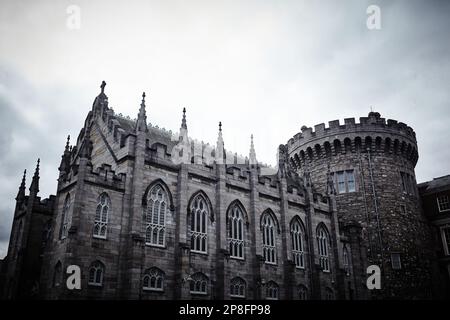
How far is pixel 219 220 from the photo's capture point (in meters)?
28.8

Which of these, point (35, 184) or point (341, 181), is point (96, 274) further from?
point (341, 181)

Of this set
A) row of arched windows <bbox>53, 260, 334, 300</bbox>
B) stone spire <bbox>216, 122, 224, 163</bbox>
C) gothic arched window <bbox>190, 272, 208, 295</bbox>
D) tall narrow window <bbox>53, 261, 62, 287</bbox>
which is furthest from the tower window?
stone spire <bbox>216, 122, 224, 163</bbox>

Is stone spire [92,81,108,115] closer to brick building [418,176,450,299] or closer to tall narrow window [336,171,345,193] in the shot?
tall narrow window [336,171,345,193]

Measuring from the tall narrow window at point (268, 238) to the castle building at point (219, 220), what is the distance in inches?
4.1

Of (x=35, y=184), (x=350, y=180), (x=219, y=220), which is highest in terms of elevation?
(x=350, y=180)

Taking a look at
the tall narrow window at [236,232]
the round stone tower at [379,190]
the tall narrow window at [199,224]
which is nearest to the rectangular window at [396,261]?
the round stone tower at [379,190]

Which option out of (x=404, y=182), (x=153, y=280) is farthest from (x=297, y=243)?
(x=153, y=280)

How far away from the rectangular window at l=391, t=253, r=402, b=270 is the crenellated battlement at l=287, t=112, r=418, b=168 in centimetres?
961

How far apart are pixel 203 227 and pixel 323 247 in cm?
1288

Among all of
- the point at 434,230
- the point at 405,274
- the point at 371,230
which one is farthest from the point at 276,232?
the point at 434,230

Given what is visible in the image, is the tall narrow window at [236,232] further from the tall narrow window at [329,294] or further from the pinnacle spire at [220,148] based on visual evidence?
the tall narrow window at [329,294]

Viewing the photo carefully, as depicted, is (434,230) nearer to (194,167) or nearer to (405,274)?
(405,274)

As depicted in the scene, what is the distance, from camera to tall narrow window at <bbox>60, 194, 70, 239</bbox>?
2405 centimetres

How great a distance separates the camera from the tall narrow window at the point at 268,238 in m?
32.0
